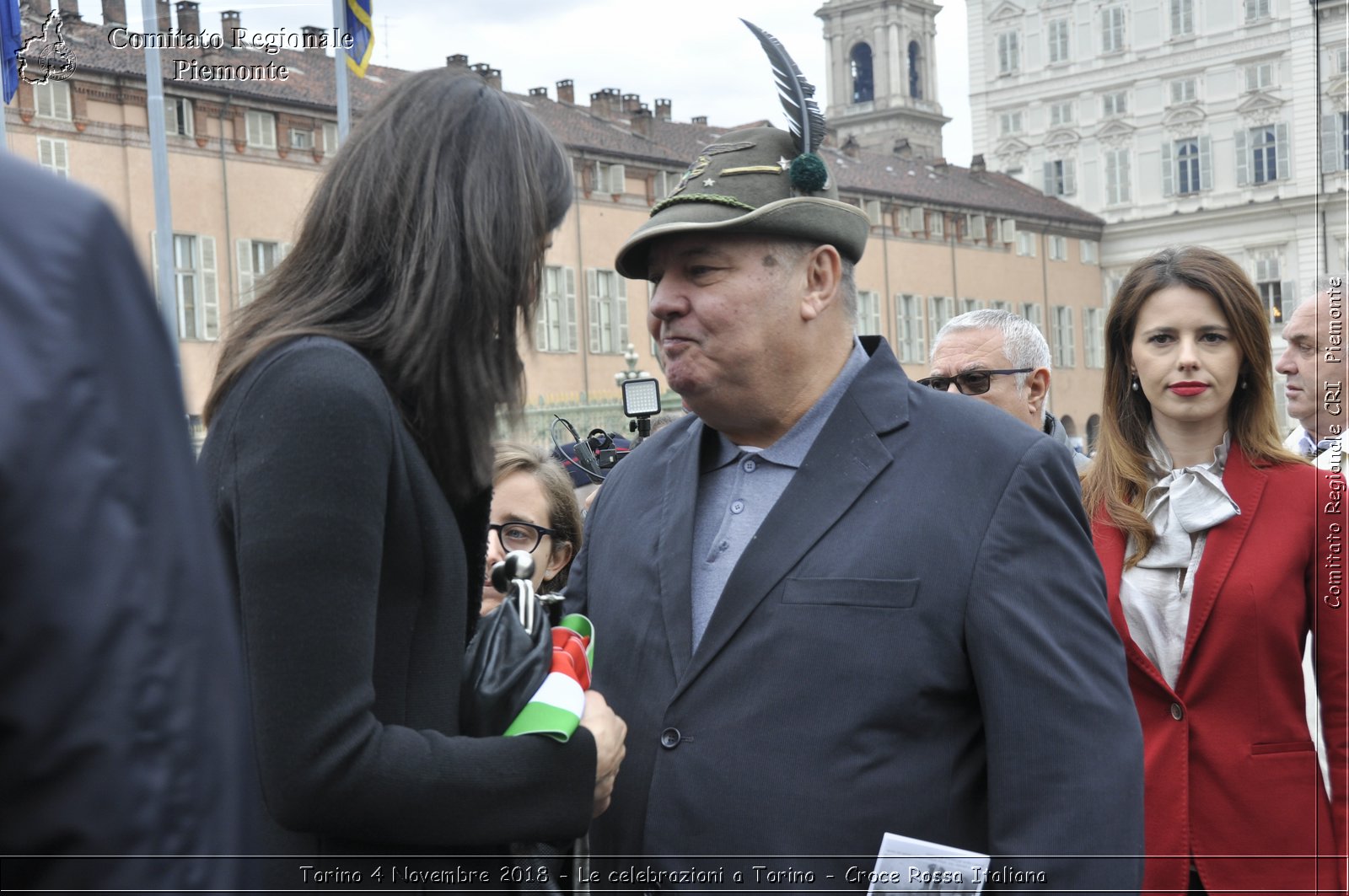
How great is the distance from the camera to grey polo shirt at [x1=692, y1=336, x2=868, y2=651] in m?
2.62

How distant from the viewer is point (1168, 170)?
2450 inches

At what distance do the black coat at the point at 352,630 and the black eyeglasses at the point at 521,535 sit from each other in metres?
2.06

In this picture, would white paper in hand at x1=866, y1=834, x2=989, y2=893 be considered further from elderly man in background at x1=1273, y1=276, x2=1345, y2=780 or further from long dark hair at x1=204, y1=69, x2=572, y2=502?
elderly man in background at x1=1273, y1=276, x2=1345, y2=780

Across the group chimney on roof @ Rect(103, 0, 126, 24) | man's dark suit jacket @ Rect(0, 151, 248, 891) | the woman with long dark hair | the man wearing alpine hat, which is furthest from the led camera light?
chimney on roof @ Rect(103, 0, 126, 24)

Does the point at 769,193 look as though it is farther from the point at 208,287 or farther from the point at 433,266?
the point at 208,287

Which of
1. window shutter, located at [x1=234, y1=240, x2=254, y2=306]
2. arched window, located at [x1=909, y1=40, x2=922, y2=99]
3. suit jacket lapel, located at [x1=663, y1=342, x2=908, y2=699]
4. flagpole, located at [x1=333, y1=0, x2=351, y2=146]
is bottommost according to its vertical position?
suit jacket lapel, located at [x1=663, y1=342, x2=908, y2=699]

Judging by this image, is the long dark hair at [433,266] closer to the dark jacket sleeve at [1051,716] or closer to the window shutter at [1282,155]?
the dark jacket sleeve at [1051,716]

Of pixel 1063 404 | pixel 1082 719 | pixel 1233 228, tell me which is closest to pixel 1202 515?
pixel 1082 719

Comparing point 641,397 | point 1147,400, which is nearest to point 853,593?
point 1147,400

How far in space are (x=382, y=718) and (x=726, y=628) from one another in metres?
0.72

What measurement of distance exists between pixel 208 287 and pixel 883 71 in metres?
63.0

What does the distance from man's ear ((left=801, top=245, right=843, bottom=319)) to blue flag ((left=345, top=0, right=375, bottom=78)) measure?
15.6 metres

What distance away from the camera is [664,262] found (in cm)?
275

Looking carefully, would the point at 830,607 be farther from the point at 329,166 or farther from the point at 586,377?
the point at 586,377
